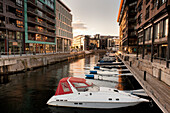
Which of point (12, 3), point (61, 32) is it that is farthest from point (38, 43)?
point (61, 32)

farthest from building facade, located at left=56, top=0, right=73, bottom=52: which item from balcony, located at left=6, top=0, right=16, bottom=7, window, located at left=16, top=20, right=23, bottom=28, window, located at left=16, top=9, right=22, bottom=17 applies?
balcony, located at left=6, top=0, right=16, bottom=7

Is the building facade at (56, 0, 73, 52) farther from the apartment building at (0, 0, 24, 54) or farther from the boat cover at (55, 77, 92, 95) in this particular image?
the boat cover at (55, 77, 92, 95)

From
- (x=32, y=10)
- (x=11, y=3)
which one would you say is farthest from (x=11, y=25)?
(x=32, y=10)

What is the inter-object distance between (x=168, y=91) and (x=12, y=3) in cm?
4682

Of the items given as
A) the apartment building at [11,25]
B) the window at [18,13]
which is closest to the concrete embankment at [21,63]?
the apartment building at [11,25]

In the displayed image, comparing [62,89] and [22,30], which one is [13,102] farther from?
[22,30]

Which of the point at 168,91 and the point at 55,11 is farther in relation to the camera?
the point at 55,11

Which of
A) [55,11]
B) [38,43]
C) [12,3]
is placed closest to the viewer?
[12,3]

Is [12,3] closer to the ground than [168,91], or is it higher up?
higher up

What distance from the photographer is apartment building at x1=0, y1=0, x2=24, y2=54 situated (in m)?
35.1

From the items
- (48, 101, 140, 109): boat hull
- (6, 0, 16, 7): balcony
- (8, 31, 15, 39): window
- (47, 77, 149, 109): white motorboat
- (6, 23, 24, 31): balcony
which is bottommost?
(48, 101, 140, 109): boat hull

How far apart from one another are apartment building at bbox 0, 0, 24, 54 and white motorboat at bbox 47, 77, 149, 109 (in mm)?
29233

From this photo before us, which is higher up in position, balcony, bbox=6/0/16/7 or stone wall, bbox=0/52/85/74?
balcony, bbox=6/0/16/7

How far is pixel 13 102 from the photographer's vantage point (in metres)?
13.1
